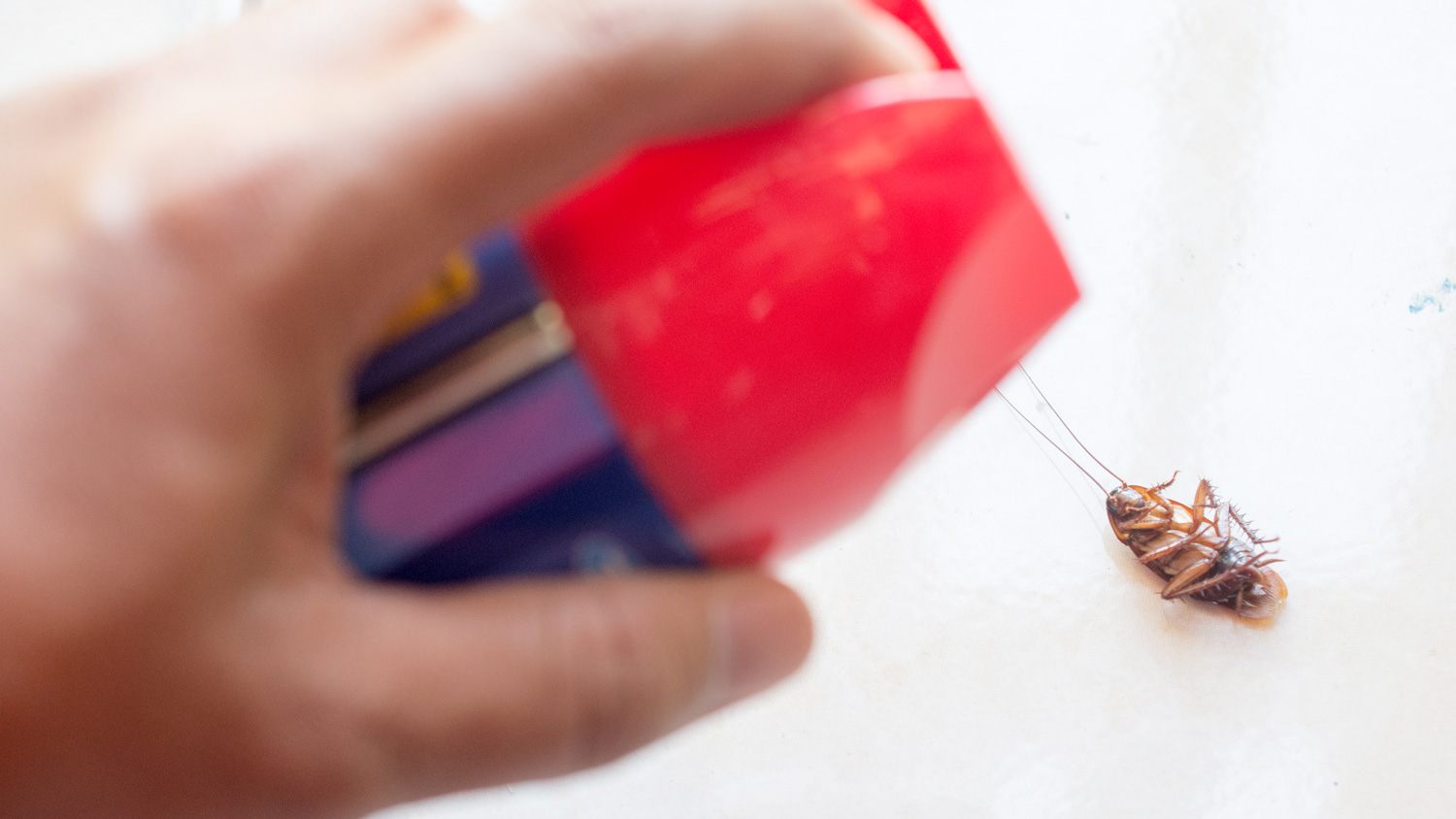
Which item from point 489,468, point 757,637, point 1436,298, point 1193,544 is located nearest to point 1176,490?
point 1193,544

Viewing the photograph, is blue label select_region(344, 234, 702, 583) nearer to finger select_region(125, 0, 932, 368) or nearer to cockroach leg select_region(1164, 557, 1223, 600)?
finger select_region(125, 0, 932, 368)

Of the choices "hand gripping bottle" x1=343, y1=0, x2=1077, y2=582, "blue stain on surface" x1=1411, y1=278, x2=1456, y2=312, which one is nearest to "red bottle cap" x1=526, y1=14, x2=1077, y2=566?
"hand gripping bottle" x1=343, y1=0, x2=1077, y2=582

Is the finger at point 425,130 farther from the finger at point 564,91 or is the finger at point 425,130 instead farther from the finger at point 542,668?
the finger at point 542,668

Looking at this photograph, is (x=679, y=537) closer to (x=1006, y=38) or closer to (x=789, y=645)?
(x=789, y=645)

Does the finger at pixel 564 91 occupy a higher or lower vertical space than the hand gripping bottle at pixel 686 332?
higher

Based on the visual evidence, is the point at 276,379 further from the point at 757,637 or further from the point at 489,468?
the point at 757,637

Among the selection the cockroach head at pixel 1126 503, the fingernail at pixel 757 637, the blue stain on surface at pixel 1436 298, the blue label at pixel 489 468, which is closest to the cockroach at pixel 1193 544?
the cockroach head at pixel 1126 503
